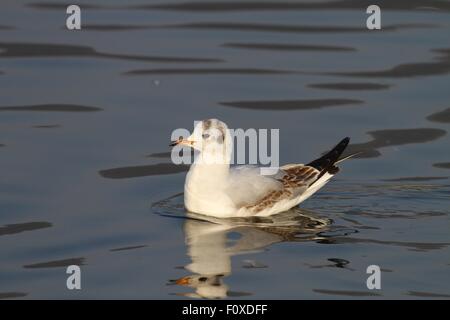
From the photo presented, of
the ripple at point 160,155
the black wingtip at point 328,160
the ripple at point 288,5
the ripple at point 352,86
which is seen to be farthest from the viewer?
the ripple at point 288,5

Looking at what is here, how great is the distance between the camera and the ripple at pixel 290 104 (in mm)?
17156

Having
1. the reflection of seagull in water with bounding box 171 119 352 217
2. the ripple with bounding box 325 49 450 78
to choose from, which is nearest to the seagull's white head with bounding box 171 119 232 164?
the reflection of seagull in water with bounding box 171 119 352 217

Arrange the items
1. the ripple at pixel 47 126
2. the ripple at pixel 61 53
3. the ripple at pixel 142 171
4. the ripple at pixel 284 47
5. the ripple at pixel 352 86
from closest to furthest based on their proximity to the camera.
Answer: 1. the ripple at pixel 142 171
2. the ripple at pixel 47 126
3. the ripple at pixel 352 86
4. the ripple at pixel 61 53
5. the ripple at pixel 284 47

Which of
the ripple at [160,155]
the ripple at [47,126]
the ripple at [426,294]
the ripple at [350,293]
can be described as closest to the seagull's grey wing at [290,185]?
the ripple at [160,155]

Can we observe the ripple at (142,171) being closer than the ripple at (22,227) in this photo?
No

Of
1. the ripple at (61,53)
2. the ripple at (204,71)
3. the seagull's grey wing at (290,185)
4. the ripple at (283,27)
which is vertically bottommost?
the seagull's grey wing at (290,185)

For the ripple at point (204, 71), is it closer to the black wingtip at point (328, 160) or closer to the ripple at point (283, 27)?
the ripple at point (283, 27)

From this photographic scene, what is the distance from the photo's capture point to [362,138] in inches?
636

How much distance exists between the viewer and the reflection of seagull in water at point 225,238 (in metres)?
11.8

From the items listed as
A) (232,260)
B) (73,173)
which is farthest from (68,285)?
(73,173)

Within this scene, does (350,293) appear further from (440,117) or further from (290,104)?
(290,104)

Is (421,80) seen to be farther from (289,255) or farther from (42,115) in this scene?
(289,255)

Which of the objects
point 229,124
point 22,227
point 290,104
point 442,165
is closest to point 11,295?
point 22,227

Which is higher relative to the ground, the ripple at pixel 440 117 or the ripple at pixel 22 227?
the ripple at pixel 440 117
